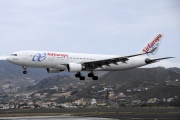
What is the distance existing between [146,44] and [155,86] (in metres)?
86.0

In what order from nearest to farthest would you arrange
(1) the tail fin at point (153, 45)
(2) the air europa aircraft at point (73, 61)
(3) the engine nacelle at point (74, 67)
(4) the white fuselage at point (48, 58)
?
(4) the white fuselage at point (48, 58) < (2) the air europa aircraft at point (73, 61) < (3) the engine nacelle at point (74, 67) < (1) the tail fin at point (153, 45)

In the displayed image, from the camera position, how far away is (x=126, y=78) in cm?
19475

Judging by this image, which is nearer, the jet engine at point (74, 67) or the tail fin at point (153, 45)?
the jet engine at point (74, 67)

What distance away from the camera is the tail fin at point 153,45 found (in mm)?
86875

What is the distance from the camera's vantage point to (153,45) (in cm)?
8812

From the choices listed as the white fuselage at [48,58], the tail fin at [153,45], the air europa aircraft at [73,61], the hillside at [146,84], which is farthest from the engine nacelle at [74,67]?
the hillside at [146,84]

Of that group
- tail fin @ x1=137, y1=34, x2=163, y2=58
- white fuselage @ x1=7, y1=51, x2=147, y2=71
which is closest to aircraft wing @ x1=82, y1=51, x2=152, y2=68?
white fuselage @ x1=7, y1=51, x2=147, y2=71

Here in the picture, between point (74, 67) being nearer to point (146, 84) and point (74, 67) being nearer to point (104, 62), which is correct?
point (104, 62)

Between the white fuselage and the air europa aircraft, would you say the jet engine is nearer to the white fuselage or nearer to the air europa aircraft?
the air europa aircraft

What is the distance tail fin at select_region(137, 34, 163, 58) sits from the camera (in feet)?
285

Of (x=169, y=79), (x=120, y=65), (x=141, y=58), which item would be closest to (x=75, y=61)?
(x=120, y=65)

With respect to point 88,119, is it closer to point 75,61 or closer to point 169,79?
point 75,61

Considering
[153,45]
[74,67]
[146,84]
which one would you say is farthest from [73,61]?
[146,84]

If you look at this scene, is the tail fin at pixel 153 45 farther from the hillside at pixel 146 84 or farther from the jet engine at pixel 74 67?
the hillside at pixel 146 84
